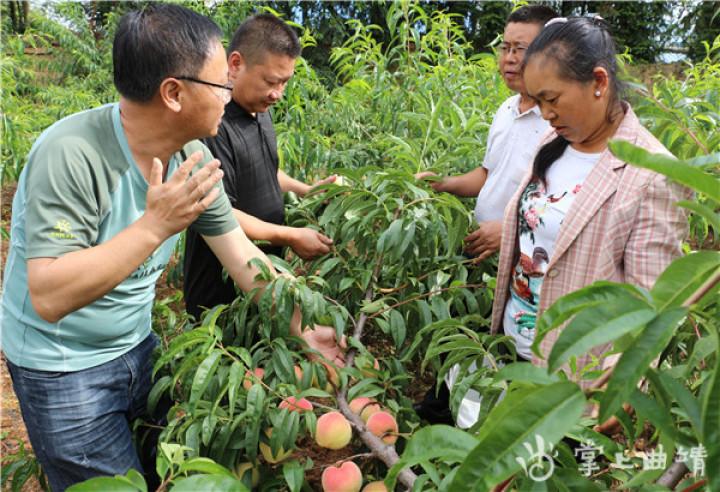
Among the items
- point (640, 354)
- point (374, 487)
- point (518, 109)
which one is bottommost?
point (374, 487)

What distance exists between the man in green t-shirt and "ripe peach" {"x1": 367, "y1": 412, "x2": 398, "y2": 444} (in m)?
0.51

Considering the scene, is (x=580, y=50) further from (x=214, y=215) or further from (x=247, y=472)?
(x=247, y=472)

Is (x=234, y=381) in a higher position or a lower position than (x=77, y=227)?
lower

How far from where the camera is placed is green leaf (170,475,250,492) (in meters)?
0.57

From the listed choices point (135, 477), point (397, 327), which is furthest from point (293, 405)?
point (135, 477)

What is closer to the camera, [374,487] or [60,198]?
[60,198]

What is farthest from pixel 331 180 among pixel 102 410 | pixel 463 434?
pixel 463 434

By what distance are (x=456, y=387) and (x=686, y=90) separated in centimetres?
278

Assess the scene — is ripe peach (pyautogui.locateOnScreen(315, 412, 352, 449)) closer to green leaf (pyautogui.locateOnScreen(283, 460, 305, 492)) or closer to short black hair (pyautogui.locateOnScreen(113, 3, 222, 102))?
green leaf (pyautogui.locateOnScreen(283, 460, 305, 492))

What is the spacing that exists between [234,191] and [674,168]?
60.5 inches

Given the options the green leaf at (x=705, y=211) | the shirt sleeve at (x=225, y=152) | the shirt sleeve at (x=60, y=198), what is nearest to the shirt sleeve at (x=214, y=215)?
the shirt sleeve at (x=60, y=198)

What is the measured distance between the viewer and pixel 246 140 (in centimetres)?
189

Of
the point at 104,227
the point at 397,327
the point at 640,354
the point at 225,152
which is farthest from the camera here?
the point at 225,152

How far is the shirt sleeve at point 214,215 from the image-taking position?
1390mm
